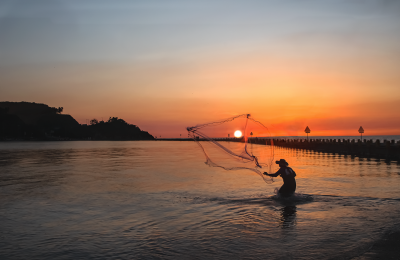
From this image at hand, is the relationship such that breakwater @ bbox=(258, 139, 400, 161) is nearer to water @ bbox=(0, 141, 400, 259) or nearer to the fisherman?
water @ bbox=(0, 141, 400, 259)

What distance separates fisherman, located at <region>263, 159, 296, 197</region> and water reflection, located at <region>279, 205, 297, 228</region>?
1.62m

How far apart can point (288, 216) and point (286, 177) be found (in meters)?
3.39

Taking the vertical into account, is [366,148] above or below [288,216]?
above

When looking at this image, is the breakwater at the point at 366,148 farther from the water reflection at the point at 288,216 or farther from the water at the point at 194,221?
the water reflection at the point at 288,216

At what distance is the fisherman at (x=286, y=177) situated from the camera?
15820 millimetres

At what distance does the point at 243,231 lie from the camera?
10953 millimetres

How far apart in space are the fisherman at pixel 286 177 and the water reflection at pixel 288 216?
162 centimetres

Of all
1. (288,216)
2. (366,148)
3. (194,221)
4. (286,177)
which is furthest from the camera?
(366,148)

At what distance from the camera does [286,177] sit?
16.0 m

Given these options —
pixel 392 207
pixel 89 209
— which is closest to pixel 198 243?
pixel 89 209

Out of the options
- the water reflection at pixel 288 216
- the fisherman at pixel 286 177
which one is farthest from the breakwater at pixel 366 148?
the water reflection at pixel 288 216

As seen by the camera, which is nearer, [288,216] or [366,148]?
[288,216]

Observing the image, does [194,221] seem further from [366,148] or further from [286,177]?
[366,148]

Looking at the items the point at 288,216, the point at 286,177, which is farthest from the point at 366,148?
the point at 288,216
